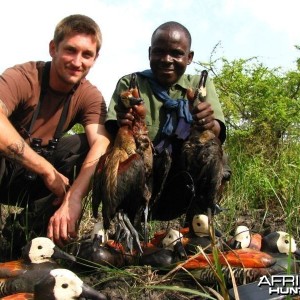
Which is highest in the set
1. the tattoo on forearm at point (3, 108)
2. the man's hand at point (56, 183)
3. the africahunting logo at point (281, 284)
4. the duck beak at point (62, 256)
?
the tattoo on forearm at point (3, 108)

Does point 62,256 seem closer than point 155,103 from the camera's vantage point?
Yes

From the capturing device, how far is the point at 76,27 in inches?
173

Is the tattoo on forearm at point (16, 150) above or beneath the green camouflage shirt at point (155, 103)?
beneath

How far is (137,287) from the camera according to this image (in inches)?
121

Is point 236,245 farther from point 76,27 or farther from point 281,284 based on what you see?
point 76,27

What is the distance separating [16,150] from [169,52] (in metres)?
1.48

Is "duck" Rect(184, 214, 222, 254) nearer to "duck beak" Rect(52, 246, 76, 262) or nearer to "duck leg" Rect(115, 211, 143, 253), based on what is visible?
"duck leg" Rect(115, 211, 143, 253)

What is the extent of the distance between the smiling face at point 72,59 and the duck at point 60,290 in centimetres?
195

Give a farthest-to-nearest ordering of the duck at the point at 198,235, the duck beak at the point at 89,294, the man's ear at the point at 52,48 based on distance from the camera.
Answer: the man's ear at the point at 52,48 < the duck at the point at 198,235 < the duck beak at the point at 89,294

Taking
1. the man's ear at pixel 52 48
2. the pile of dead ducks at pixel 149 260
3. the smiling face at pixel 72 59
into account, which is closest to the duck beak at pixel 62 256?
the pile of dead ducks at pixel 149 260

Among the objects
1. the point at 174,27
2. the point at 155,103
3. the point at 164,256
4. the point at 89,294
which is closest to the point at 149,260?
the point at 164,256

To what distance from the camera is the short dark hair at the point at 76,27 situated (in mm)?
4395

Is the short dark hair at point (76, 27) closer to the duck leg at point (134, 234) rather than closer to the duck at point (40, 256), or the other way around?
the duck leg at point (134, 234)

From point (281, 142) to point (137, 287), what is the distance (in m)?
4.29
